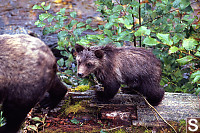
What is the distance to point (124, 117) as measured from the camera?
3562mm

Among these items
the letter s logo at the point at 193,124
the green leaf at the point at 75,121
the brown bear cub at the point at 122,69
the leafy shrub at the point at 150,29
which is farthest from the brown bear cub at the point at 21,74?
the letter s logo at the point at 193,124

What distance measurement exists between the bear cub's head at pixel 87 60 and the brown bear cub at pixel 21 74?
776mm

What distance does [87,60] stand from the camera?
3.87 metres

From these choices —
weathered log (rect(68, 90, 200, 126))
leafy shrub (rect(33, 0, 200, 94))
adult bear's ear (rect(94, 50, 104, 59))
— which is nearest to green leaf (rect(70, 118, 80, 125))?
weathered log (rect(68, 90, 200, 126))

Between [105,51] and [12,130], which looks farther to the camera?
[105,51]

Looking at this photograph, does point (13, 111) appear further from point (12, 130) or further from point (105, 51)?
point (105, 51)

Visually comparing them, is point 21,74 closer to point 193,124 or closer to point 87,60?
point 87,60

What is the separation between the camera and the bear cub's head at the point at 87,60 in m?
3.83

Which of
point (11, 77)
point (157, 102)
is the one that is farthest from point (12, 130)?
point (157, 102)

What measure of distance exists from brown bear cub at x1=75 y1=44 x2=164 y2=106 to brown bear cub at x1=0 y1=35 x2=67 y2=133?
0.85 metres

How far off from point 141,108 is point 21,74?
181cm

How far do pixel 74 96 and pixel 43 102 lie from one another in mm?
494

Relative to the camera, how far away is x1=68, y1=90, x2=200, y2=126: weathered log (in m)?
3.55

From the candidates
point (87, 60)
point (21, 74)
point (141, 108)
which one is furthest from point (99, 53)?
point (21, 74)
